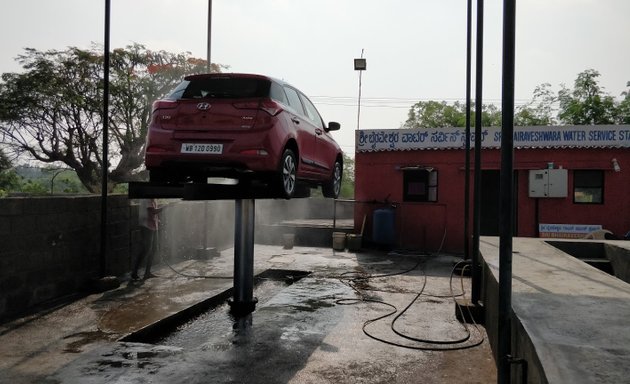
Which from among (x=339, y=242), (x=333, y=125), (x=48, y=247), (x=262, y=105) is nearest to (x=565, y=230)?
(x=339, y=242)

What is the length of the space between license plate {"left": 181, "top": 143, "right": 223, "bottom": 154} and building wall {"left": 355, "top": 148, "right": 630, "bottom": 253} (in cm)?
1057

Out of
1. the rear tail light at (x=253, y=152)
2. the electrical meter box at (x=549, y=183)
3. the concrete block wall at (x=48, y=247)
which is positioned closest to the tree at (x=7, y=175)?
the concrete block wall at (x=48, y=247)

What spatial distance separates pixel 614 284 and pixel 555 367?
2.73 m

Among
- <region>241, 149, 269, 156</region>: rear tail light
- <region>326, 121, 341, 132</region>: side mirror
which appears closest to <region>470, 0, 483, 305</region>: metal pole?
<region>326, 121, 341, 132</region>: side mirror

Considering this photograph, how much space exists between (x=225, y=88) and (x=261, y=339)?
3.23 metres

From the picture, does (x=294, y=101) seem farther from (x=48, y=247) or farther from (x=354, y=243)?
(x=354, y=243)

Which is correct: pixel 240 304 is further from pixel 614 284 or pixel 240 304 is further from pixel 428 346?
pixel 614 284

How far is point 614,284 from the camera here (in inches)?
181

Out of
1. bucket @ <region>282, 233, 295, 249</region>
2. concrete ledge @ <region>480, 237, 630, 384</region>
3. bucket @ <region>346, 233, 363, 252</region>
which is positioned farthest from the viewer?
bucket @ <region>282, 233, 295, 249</region>

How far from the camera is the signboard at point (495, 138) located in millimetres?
14016

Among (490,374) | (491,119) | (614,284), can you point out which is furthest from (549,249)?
(491,119)

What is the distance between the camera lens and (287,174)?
6.14m

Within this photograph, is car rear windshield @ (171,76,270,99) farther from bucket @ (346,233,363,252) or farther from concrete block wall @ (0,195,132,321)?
bucket @ (346,233,363,252)

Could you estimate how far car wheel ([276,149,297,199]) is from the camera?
5.87m
